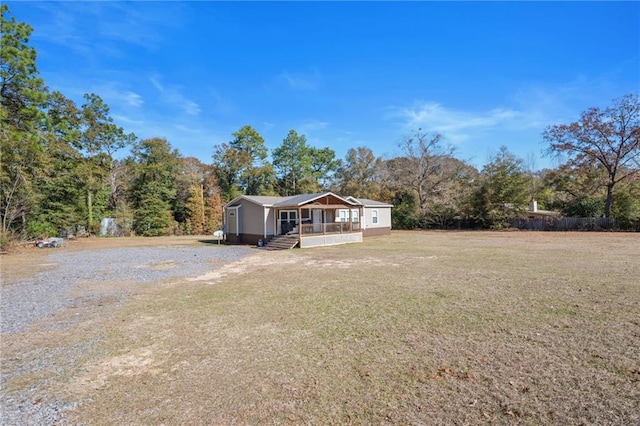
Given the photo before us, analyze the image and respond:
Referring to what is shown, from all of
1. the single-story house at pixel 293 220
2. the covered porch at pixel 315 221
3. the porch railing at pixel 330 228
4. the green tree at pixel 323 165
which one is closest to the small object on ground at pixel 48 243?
the single-story house at pixel 293 220

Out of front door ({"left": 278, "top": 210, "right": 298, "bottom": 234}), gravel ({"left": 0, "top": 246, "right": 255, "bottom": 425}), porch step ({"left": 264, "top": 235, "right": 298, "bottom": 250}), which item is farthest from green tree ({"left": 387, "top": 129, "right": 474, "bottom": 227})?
gravel ({"left": 0, "top": 246, "right": 255, "bottom": 425})

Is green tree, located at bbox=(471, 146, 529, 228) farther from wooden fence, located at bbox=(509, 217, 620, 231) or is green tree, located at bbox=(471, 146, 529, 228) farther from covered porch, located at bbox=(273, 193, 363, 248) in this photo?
covered porch, located at bbox=(273, 193, 363, 248)

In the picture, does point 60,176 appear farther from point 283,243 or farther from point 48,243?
point 283,243

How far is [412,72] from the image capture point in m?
15.1

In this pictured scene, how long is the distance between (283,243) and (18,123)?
18.2 meters

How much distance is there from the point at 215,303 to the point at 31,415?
3.64m

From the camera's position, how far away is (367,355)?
3961 millimetres

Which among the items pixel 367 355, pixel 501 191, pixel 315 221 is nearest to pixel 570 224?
pixel 501 191

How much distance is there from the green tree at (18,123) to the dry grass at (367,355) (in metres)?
17.1

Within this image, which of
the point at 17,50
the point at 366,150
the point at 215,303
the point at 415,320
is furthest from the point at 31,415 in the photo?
the point at 366,150

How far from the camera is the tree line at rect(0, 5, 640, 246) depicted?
1908 cm

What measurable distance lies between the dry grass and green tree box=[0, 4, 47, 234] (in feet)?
56.1

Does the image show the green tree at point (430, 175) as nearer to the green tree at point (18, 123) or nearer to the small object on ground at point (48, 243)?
the small object on ground at point (48, 243)

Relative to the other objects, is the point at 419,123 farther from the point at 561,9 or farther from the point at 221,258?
the point at 221,258
